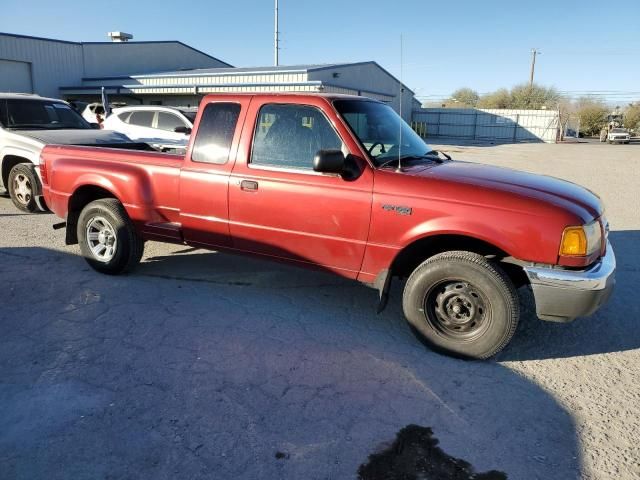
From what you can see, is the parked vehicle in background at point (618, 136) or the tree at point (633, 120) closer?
the parked vehicle in background at point (618, 136)

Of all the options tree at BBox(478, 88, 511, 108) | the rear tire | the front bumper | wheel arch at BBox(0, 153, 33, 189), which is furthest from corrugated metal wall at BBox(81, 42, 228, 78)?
tree at BBox(478, 88, 511, 108)

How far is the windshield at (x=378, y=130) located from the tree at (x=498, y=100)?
6960cm

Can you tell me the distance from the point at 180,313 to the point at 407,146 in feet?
8.40

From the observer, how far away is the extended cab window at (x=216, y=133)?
4.47m

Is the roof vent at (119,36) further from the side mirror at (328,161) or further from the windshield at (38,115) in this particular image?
the side mirror at (328,161)

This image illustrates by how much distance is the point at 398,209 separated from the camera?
3.73 metres

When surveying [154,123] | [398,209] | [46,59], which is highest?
[46,59]

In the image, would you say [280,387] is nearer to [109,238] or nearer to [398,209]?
[398,209]

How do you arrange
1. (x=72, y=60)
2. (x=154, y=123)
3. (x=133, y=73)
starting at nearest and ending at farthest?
(x=154, y=123)
(x=72, y=60)
(x=133, y=73)

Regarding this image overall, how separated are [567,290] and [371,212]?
4.85ft

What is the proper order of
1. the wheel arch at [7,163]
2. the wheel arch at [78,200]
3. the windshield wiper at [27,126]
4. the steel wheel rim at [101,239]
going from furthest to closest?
1. the windshield wiper at [27,126]
2. the wheel arch at [7,163]
3. the wheel arch at [78,200]
4. the steel wheel rim at [101,239]

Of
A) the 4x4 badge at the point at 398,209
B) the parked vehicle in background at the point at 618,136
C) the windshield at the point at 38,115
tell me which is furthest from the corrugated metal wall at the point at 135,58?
the parked vehicle in background at the point at 618,136

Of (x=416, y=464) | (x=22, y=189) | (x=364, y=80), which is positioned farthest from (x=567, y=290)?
(x=364, y=80)

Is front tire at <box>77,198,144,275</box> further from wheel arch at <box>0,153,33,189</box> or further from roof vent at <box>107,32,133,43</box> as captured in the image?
roof vent at <box>107,32,133,43</box>
